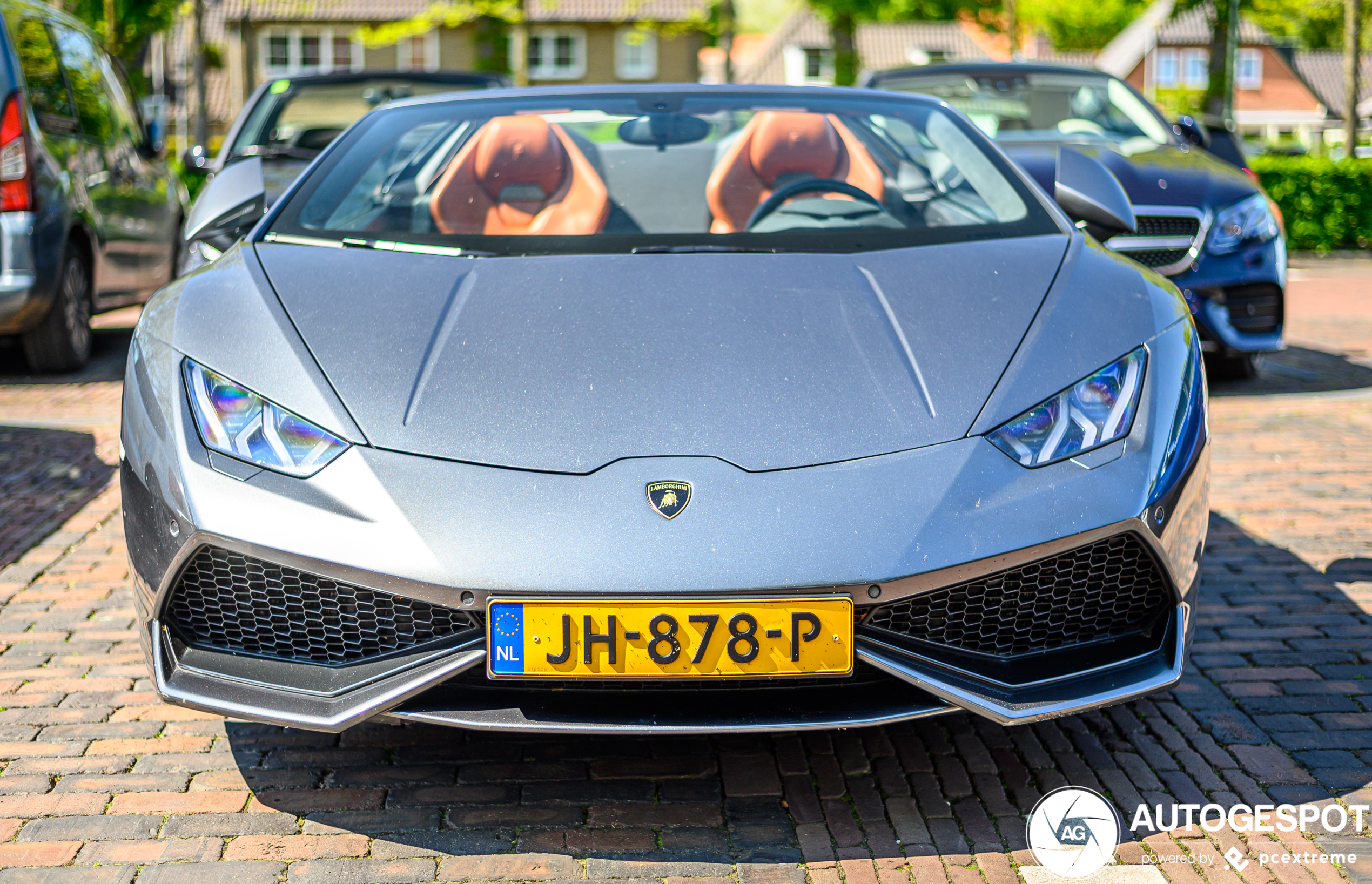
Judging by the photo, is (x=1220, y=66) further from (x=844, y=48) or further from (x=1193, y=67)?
(x=1193, y=67)

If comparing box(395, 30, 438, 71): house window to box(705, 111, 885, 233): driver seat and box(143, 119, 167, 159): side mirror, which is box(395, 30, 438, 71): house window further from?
box(705, 111, 885, 233): driver seat

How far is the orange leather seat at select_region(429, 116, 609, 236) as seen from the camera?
352 cm

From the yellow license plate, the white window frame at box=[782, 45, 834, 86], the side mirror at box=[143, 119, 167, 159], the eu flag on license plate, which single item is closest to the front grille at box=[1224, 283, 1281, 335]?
the yellow license plate

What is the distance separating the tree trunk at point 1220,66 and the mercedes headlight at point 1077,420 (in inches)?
766

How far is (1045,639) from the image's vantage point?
230 centimetres

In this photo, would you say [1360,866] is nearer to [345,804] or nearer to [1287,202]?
[345,804]

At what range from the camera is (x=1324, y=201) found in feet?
56.3

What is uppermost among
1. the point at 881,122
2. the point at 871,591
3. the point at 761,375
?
the point at 881,122

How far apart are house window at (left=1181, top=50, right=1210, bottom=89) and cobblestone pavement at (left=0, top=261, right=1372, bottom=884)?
219 feet

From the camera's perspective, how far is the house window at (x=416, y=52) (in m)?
43.6

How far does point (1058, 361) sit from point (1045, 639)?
1.66 ft

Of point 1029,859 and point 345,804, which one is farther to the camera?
point 345,804

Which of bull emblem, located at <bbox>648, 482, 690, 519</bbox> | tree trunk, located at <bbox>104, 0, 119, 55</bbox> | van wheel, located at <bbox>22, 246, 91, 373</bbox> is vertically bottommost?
van wheel, located at <bbox>22, 246, 91, 373</bbox>

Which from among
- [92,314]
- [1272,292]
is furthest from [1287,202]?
[92,314]
